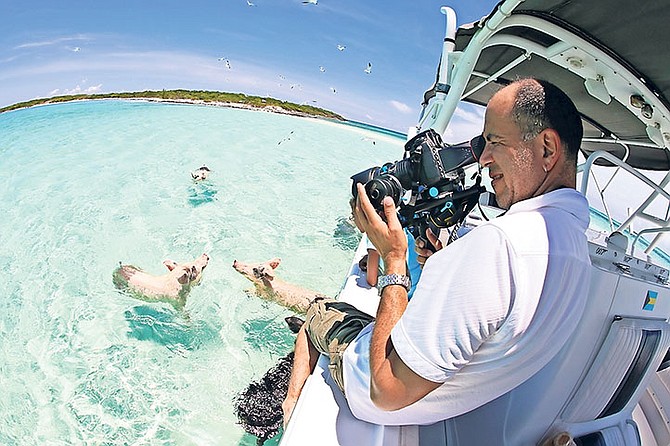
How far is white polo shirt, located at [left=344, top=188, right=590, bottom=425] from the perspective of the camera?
2.68ft

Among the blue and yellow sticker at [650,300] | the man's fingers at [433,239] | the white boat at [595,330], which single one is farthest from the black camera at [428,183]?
the blue and yellow sticker at [650,300]

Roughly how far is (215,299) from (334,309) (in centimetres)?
238

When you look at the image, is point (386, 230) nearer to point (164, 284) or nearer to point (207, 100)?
point (164, 284)

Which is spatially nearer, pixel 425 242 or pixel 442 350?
pixel 442 350

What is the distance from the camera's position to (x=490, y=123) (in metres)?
1.07

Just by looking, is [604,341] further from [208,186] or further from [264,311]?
[208,186]

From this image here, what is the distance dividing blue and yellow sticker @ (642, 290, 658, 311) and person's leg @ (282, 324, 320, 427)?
1232 mm

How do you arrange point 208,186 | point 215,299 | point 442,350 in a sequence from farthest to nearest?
1. point 208,186
2. point 215,299
3. point 442,350

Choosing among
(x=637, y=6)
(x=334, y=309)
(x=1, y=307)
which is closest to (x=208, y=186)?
(x=1, y=307)

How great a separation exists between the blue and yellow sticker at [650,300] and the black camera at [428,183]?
583 millimetres

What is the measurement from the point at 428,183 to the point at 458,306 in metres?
0.70

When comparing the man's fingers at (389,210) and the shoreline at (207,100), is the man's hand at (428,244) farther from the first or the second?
the shoreline at (207,100)

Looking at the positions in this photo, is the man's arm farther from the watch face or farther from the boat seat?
the boat seat

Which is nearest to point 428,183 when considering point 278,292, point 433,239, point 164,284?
point 433,239
